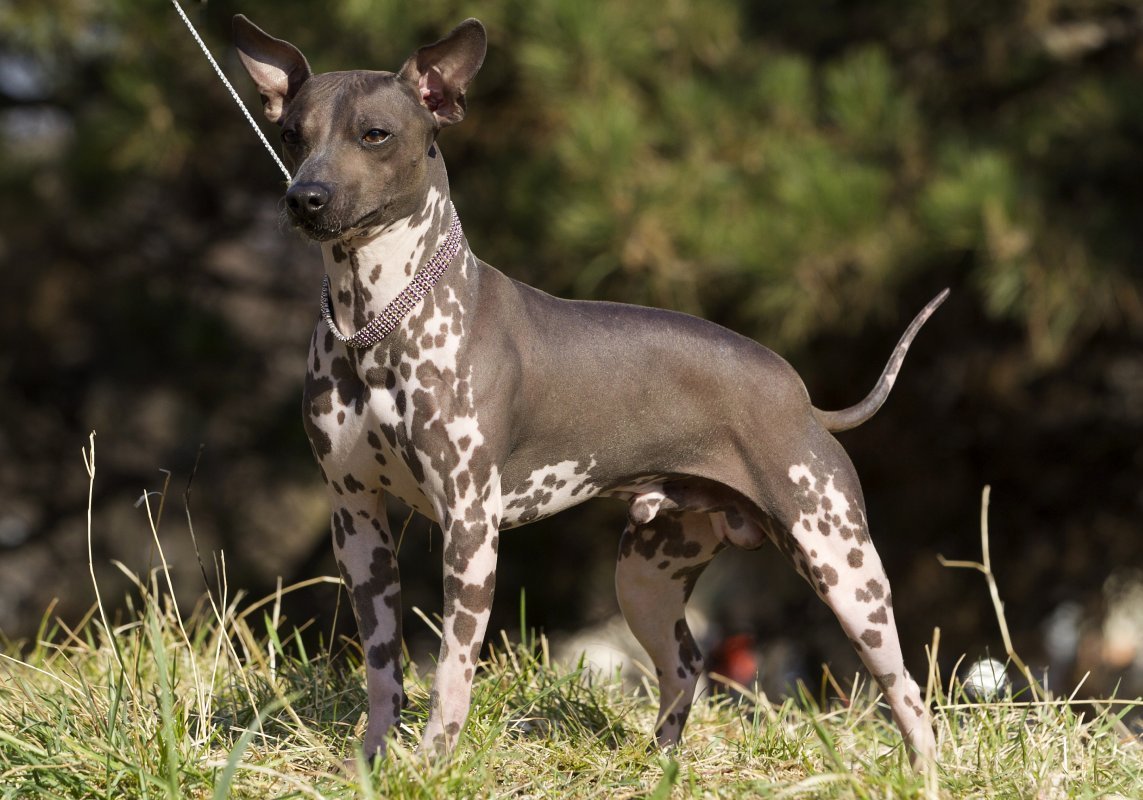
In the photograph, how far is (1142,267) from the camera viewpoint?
210 inches

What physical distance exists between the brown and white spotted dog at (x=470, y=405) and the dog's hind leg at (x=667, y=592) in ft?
0.28

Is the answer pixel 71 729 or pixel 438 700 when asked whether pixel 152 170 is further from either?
pixel 438 700

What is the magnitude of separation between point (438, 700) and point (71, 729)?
0.84m

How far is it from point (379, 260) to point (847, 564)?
1180mm

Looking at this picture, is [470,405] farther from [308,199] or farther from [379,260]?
[308,199]

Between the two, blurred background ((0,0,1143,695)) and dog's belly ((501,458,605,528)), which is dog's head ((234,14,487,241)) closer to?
dog's belly ((501,458,605,528))

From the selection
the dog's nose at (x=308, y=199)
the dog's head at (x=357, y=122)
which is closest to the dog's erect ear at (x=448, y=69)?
the dog's head at (x=357, y=122)

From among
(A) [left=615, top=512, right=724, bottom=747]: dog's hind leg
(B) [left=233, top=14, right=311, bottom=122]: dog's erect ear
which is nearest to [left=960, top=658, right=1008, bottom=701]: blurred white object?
(A) [left=615, top=512, right=724, bottom=747]: dog's hind leg

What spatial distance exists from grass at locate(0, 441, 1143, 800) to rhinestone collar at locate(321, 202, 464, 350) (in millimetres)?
631

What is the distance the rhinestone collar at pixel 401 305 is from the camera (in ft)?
8.70

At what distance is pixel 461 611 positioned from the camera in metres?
2.64

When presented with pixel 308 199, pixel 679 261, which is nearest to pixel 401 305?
pixel 308 199

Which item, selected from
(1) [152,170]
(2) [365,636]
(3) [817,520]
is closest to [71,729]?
(2) [365,636]

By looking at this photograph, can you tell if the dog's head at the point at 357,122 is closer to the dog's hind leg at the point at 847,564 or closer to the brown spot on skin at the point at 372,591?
the brown spot on skin at the point at 372,591
